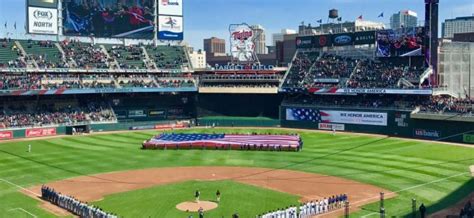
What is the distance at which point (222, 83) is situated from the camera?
8388cm

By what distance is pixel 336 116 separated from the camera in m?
73.0

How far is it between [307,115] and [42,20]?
44.6 metres

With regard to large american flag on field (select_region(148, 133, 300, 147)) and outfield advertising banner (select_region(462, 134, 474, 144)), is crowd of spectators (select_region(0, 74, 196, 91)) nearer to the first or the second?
large american flag on field (select_region(148, 133, 300, 147))

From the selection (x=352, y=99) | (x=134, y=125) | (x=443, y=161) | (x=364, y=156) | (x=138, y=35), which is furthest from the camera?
(x=138, y=35)

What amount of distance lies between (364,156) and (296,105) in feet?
90.0

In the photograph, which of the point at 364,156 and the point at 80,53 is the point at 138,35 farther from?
the point at 364,156

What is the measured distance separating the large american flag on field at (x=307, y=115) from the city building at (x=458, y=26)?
87524mm

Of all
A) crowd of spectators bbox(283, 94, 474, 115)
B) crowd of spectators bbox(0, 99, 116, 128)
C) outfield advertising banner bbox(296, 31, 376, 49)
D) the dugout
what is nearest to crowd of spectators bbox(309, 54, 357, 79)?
outfield advertising banner bbox(296, 31, 376, 49)

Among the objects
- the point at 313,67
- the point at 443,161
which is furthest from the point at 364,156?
the point at 313,67

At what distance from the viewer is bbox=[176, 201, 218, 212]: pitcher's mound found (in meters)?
32.4

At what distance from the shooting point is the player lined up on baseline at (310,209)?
2949cm

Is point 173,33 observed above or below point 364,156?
above

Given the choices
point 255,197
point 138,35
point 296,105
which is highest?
point 138,35

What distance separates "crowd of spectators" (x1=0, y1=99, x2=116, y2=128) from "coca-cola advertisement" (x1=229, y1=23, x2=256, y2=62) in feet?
77.1
